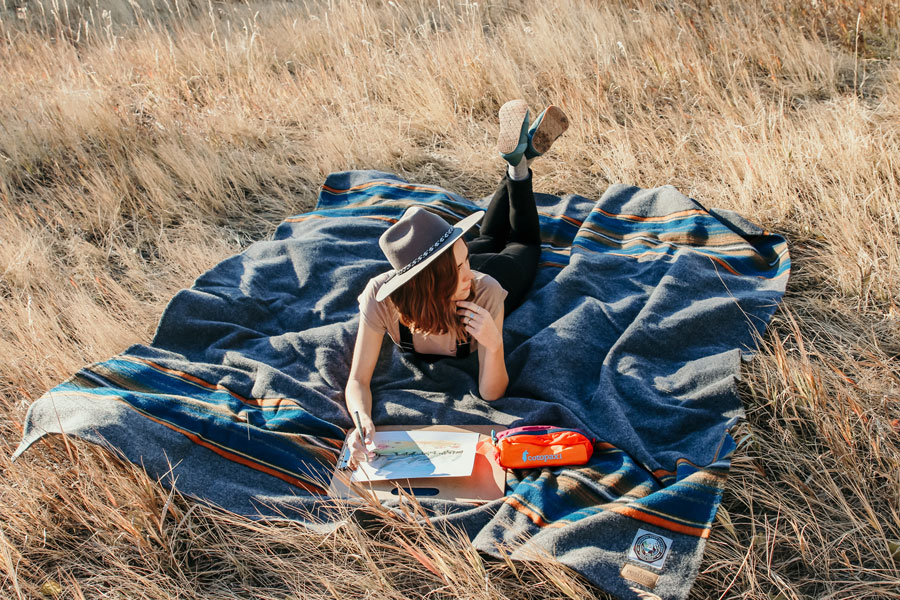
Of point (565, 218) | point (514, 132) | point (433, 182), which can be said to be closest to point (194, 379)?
point (514, 132)

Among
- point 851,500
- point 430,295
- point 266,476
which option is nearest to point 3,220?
point 266,476

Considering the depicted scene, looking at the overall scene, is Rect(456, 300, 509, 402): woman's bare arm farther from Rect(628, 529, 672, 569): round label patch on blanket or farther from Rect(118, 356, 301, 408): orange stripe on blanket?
Rect(118, 356, 301, 408): orange stripe on blanket

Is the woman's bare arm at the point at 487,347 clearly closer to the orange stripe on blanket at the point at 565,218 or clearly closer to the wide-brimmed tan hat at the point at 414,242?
the wide-brimmed tan hat at the point at 414,242

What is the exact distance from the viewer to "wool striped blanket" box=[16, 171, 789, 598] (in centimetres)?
245

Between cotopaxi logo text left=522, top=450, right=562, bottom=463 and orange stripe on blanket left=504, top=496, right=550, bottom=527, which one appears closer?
orange stripe on blanket left=504, top=496, right=550, bottom=527

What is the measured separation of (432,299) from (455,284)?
0.37 ft

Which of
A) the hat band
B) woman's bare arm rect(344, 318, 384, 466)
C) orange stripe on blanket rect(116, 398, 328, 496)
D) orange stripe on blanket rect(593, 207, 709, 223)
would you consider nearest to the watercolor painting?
woman's bare arm rect(344, 318, 384, 466)

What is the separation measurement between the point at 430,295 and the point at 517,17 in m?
4.85

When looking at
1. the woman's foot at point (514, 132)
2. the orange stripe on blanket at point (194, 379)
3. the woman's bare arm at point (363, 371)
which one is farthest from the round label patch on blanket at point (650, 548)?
the woman's foot at point (514, 132)

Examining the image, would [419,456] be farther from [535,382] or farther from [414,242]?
[414,242]

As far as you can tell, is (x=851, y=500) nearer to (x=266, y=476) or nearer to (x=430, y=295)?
(x=430, y=295)

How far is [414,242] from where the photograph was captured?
2.63 m

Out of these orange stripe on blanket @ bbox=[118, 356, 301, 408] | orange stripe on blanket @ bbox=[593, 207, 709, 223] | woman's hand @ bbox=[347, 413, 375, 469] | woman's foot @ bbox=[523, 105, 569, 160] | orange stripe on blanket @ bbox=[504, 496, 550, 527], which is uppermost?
woman's foot @ bbox=[523, 105, 569, 160]

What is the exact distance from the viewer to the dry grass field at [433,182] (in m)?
2.40
